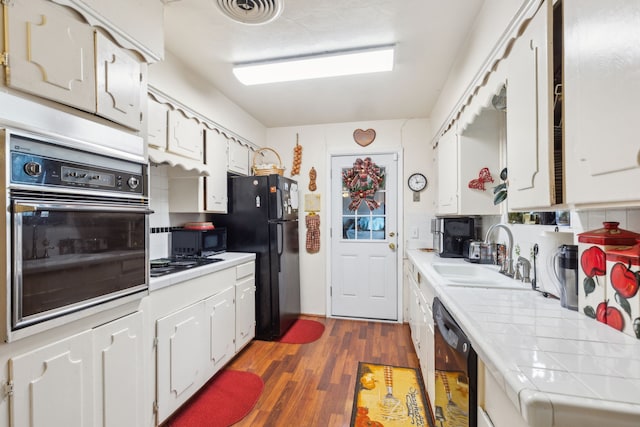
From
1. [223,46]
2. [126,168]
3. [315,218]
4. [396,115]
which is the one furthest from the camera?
[315,218]

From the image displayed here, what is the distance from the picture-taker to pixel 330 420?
180 centimetres

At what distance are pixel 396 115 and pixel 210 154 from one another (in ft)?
6.96

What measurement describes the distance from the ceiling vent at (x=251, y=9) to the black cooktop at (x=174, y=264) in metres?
1.54

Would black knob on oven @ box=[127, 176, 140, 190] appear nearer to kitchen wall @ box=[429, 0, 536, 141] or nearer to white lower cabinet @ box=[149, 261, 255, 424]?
white lower cabinet @ box=[149, 261, 255, 424]

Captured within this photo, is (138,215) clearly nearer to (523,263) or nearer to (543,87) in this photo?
(543,87)

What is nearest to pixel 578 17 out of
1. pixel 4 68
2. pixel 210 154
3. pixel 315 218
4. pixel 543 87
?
pixel 543 87

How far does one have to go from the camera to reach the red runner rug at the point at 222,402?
1802mm

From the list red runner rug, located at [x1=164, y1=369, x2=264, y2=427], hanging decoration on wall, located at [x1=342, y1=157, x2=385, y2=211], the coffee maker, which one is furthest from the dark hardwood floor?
hanging decoration on wall, located at [x1=342, y1=157, x2=385, y2=211]

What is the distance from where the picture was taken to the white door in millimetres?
3506

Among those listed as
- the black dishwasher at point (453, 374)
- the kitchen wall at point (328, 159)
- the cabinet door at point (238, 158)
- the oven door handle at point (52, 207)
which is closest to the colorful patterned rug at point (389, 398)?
the black dishwasher at point (453, 374)

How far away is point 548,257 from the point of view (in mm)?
1480

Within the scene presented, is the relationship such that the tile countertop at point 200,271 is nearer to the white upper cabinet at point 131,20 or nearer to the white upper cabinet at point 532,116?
the white upper cabinet at point 131,20

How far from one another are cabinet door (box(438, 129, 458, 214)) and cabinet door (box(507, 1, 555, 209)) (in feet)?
3.53

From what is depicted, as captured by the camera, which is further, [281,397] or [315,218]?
[315,218]
